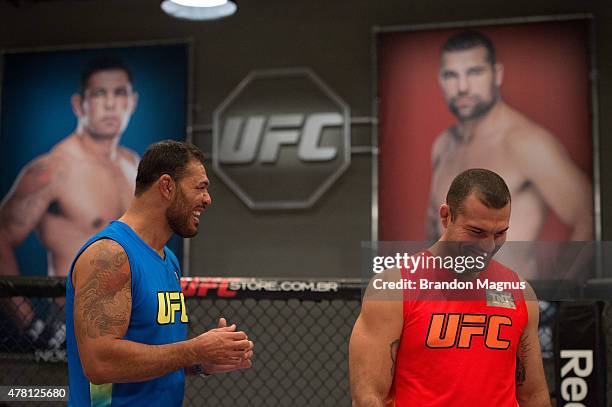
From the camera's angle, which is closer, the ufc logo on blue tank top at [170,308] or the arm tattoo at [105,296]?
the arm tattoo at [105,296]

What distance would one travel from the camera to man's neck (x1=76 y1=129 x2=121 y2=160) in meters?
5.71

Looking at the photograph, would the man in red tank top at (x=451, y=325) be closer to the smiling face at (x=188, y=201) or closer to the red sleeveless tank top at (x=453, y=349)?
the red sleeveless tank top at (x=453, y=349)

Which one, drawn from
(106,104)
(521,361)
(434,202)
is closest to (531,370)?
(521,361)

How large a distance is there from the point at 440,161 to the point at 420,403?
11.4 ft

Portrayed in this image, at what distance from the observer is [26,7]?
6.04 m

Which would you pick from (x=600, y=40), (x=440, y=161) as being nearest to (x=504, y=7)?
(x=600, y=40)

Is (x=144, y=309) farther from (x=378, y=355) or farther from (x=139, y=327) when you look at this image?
(x=378, y=355)

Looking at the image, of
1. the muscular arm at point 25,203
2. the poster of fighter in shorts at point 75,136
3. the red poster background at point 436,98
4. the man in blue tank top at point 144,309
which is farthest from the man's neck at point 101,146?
the man in blue tank top at point 144,309

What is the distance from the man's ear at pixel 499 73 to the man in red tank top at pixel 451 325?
3349 mm

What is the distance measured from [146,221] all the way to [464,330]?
3.43ft

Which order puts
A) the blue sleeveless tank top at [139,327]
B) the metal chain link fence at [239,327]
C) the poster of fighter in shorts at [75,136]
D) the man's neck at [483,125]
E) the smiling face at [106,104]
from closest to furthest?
1. the blue sleeveless tank top at [139,327]
2. the metal chain link fence at [239,327]
3. the man's neck at [483,125]
4. the poster of fighter in shorts at [75,136]
5. the smiling face at [106,104]

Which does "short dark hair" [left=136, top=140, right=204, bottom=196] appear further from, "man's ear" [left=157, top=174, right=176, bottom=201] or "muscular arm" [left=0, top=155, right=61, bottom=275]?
"muscular arm" [left=0, top=155, right=61, bottom=275]

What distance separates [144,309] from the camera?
212 cm

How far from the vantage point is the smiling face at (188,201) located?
228cm
